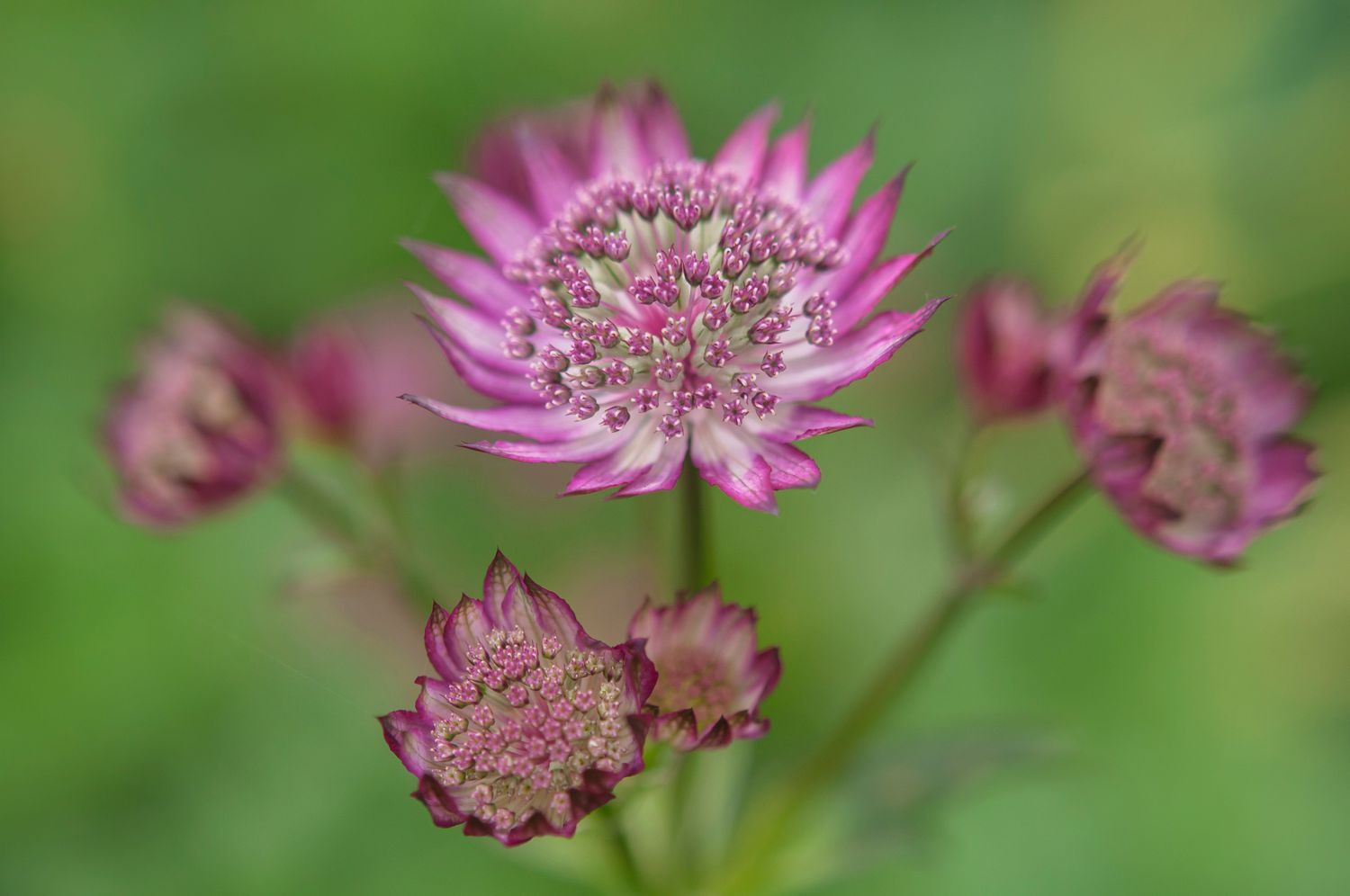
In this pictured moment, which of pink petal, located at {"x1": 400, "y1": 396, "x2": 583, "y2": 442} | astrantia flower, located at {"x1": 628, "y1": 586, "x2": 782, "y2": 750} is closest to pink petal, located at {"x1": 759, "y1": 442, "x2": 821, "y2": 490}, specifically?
astrantia flower, located at {"x1": 628, "y1": 586, "x2": 782, "y2": 750}

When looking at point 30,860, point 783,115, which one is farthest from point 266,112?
point 30,860

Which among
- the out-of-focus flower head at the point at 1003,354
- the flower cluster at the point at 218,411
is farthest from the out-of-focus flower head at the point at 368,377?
the out-of-focus flower head at the point at 1003,354

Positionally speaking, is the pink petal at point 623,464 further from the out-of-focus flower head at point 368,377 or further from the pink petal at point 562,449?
the out-of-focus flower head at point 368,377

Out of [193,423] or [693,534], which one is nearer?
[693,534]

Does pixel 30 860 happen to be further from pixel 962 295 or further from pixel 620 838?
pixel 962 295

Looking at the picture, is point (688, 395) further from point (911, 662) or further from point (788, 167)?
point (911, 662)

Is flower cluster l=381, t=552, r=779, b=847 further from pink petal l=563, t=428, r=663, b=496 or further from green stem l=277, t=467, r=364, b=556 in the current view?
green stem l=277, t=467, r=364, b=556

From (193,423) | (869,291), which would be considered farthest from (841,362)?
(193,423)
